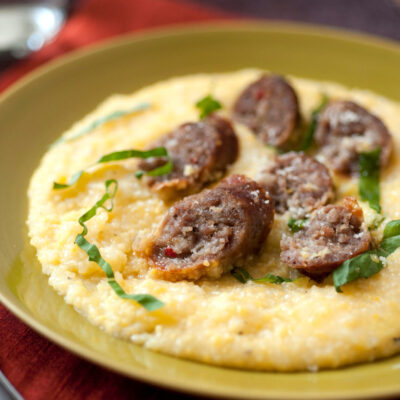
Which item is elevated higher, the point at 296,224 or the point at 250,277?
the point at 296,224

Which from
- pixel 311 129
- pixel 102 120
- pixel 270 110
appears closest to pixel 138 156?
pixel 102 120

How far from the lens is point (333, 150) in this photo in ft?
24.7

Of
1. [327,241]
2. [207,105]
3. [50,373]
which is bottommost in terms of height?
[50,373]

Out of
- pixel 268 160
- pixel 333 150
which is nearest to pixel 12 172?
pixel 268 160

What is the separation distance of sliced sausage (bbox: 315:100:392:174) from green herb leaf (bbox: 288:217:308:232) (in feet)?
3.87

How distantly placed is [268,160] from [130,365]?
11.3ft

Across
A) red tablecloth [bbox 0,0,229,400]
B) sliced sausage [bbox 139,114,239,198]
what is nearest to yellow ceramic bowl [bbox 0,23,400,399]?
red tablecloth [bbox 0,0,229,400]

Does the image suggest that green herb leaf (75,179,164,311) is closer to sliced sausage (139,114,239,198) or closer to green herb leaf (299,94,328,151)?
sliced sausage (139,114,239,198)

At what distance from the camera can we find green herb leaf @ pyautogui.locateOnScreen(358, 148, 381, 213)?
684 cm

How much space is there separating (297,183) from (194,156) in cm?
127

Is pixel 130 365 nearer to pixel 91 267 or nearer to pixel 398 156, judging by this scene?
pixel 91 267

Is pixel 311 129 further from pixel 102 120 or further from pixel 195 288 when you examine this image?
pixel 195 288

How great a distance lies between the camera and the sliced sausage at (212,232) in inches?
234

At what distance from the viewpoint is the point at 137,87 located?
9.36 m
